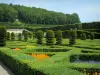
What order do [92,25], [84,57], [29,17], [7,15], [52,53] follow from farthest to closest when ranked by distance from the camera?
[29,17] < [7,15] < [92,25] < [52,53] < [84,57]

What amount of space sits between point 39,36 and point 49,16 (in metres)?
89.7

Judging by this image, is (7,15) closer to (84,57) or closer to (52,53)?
(52,53)

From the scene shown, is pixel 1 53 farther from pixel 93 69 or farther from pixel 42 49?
pixel 93 69

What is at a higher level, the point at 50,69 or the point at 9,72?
the point at 50,69

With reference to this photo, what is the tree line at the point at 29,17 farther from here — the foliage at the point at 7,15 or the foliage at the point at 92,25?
the foliage at the point at 92,25

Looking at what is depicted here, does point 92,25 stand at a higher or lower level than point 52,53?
higher

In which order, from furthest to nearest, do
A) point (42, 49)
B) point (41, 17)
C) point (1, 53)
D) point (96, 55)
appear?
point (41, 17) → point (42, 49) → point (1, 53) → point (96, 55)

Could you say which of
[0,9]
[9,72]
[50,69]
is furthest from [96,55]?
[0,9]

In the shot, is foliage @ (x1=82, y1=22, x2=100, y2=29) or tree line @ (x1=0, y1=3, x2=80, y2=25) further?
tree line @ (x1=0, y1=3, x2=80, y2=25)

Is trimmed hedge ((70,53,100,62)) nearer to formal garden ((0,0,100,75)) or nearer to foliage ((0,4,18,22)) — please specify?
formal garden ((0,0,100,75))

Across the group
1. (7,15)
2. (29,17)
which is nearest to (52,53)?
(7,15)

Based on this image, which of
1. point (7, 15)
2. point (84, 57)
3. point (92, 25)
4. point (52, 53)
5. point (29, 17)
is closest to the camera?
point (84, 57)

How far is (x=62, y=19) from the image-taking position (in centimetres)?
11562

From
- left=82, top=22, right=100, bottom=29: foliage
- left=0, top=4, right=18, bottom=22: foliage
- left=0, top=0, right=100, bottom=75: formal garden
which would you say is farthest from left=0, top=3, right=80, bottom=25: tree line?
left=82, top=22, right=100, bottom=29: foliage
